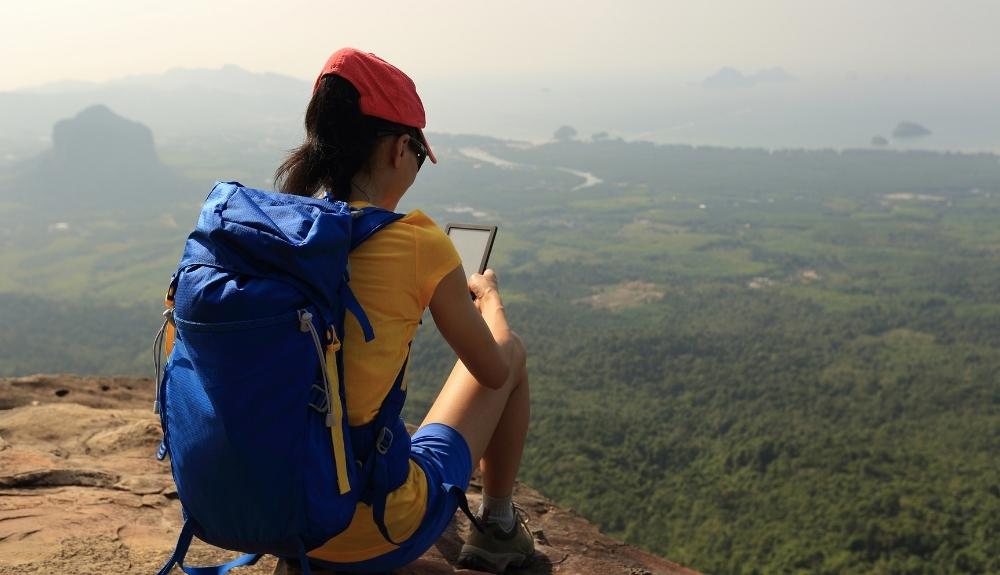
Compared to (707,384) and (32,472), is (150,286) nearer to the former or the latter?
(707,384)

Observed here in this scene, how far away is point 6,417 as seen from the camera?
199 inches

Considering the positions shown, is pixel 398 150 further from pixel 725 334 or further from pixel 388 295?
pixel 725 334

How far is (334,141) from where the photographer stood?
89.4 inches

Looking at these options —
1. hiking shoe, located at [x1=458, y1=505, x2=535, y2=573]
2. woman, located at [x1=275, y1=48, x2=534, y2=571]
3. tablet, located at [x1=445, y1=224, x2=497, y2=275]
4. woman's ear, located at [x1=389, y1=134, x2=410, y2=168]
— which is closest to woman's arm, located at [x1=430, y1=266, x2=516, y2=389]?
woman, located at [x1=275, y1=48, x2=534, y2=571]

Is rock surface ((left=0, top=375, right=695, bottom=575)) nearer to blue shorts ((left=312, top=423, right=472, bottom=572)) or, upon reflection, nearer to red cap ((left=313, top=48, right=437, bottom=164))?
blue shorts ((left=312, top=423, right=472, bottom=572))

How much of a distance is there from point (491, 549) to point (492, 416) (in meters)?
0.64

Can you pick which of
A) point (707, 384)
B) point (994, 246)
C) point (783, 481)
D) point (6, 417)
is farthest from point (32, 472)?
point (994, 246)

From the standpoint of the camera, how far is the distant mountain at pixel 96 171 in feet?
424

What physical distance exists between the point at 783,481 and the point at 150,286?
222 ft

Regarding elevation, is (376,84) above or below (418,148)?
above

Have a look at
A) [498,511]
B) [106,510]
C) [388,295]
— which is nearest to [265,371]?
[388,295]

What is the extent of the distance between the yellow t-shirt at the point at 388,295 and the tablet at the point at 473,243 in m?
0.90

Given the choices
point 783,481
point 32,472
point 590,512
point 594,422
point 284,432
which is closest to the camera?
point 284,432

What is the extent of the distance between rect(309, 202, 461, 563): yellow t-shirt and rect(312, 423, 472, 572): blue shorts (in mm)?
261
